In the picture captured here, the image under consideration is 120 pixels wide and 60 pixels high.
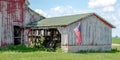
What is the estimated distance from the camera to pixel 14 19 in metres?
35.8

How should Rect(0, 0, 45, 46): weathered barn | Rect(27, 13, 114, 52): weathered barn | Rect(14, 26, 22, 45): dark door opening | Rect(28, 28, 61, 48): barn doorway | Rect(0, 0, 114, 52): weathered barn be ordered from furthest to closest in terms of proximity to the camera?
Rect(14, 26, 22, 45): dark door opening, Rect(28, 28, 61, 48): barn doorway, Rect(0, 0, 45, 46): weathered barn, Rect(0, 0, 114, 52): weathered barn, Rect(27, 13, 114, 52): weathered barn

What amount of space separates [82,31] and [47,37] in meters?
5.49

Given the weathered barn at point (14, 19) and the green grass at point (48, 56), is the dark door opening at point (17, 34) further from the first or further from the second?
the green grass at point (48, 56)

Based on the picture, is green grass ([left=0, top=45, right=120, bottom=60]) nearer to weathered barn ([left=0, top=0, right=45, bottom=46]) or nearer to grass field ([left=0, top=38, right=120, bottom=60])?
grass field ([left=0, top=38, right=120, bottom=60])

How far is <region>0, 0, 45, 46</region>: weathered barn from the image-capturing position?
34969 millimetres

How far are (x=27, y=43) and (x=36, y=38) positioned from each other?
1578mm

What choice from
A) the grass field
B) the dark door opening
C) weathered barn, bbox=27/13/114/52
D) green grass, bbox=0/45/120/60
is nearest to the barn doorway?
weathered barn, bbox=27/13/114/52

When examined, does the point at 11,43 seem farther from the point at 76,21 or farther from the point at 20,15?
the point at 76,21

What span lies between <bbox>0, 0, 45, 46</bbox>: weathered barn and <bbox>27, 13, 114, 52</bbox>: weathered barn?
1.13 metres

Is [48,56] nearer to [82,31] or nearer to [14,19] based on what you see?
[82,31]

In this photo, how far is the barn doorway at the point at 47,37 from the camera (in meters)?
35.4

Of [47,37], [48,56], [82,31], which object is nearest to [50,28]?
[82,31]

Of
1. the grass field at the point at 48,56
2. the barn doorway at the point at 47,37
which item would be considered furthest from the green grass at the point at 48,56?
the barn doorway at the point at 47,37

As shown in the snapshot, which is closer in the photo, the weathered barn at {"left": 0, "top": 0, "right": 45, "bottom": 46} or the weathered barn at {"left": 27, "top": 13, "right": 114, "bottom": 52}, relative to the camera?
the weathered barn at {"left": 27, "top": 13, "right": 114, "bottom": 52}
